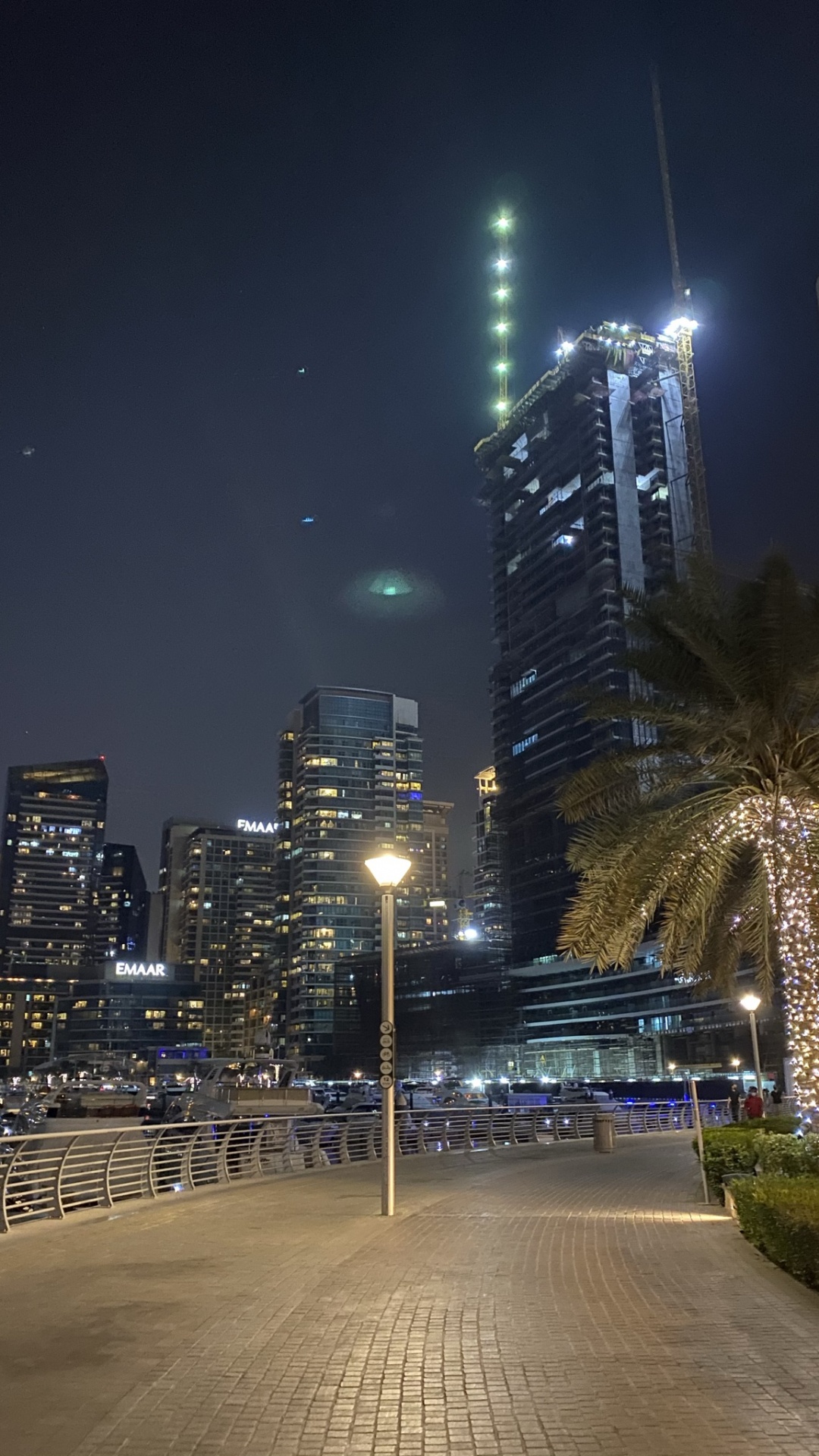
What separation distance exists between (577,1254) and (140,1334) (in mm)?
5550

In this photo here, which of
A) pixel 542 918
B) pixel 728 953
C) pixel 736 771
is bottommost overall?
pixel 728 953

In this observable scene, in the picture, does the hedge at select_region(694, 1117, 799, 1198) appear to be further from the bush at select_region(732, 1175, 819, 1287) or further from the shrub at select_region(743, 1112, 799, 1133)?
the bush at select_region(732, 1175, 819, 1287)

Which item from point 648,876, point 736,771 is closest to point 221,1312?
point 648,876

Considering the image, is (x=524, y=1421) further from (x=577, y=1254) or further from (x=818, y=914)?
(x=818, y=914)

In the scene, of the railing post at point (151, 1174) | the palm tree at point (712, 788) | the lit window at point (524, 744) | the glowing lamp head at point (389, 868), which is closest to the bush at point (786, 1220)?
the palm tree at point (712, 788)

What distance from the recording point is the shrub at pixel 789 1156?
13.5 metres

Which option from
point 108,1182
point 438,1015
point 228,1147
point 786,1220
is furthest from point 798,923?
point 438,1015

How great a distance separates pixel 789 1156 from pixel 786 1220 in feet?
14.6

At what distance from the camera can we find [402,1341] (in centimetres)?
776

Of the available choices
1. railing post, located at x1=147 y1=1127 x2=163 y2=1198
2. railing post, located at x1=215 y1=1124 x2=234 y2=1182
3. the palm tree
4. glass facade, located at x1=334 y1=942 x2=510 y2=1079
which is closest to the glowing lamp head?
the palm tree

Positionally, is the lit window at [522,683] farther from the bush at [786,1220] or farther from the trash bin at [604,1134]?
the bush at [786,1220]

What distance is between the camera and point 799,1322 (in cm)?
827

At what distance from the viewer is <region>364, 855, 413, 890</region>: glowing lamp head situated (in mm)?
16172

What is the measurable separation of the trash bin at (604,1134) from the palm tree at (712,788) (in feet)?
45.1
